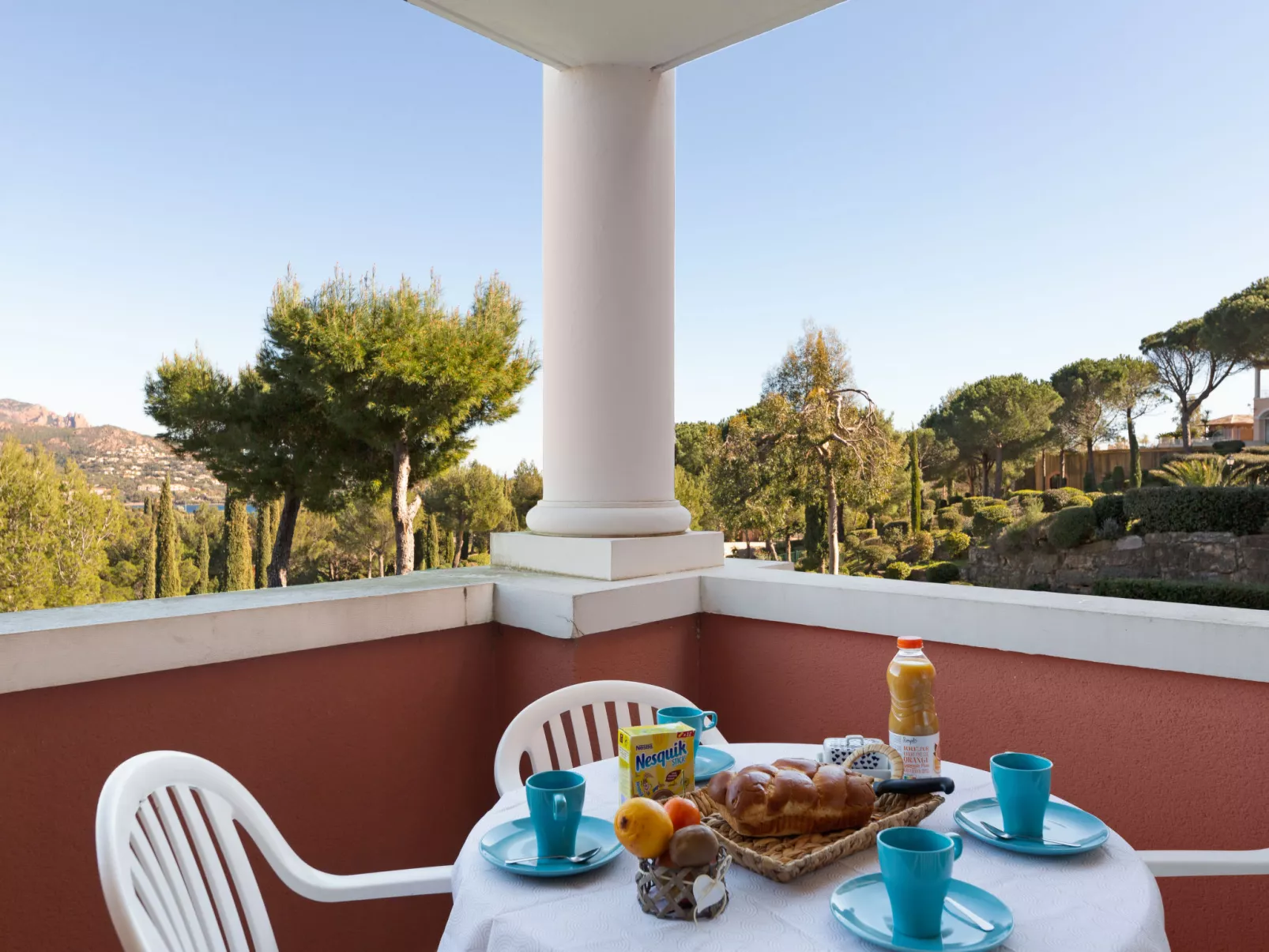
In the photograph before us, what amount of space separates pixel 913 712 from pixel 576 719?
62 centimetres

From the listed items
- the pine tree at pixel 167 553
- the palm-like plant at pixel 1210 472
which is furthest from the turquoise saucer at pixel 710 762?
the pine tree at pixel 167 553

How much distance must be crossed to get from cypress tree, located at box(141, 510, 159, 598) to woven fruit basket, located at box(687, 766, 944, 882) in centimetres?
2039

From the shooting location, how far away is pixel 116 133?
32.7m

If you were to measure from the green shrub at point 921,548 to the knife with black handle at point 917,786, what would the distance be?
17.7 meters

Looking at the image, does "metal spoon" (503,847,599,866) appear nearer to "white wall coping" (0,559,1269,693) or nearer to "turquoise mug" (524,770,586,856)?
"turquoise mug" (524,770,586,856)

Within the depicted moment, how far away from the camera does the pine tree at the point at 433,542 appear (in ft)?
67.3

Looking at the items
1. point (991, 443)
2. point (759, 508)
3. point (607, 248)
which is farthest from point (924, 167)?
point (607, 248)

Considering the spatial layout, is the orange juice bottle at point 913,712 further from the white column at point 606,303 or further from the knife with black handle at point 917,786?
the white column at point 606,303

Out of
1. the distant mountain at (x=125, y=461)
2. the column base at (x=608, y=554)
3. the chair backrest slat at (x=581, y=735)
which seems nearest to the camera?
the chair backrest slat at (x=581, y=735)

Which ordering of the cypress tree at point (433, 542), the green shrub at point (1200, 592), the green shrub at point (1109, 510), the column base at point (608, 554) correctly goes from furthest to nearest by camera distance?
the cypress tree at point (433, 542) < the green shrub at point (1109, 510) < the green shrub at point (1200, 592) < the column base at point (608, 554)

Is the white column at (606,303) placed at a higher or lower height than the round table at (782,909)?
higher

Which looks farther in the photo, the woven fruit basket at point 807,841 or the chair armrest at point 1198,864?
the chair armrest at point 1198,864

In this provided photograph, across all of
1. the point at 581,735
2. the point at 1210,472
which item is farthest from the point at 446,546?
the point at 581,735

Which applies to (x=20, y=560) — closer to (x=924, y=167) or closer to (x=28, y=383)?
(x=28, y=383)
